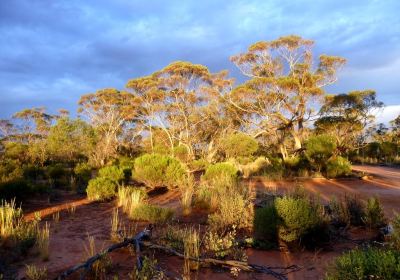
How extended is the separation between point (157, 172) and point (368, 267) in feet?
38.7

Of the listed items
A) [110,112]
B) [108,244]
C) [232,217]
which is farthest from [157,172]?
[110,112]

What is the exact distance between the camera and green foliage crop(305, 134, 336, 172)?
2002 centimetres

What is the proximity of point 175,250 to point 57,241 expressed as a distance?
2.56 m

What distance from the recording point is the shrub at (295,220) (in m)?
7.46

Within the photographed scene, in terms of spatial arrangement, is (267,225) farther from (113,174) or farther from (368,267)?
(113,174)

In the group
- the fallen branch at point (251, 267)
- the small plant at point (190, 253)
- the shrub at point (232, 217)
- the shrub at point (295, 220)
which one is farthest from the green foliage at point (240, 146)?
the fallen branch at point (251, 267)

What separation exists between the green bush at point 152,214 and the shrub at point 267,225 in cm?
233

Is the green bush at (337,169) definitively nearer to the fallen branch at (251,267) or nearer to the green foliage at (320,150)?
the green foliage at (320,150)

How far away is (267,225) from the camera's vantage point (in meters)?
7.65

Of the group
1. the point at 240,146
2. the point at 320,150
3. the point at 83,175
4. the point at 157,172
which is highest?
the point at 240,146

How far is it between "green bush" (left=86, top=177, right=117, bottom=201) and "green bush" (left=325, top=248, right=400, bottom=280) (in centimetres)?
1050

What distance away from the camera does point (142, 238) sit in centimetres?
703

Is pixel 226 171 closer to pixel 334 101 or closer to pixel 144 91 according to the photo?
pixel 334 101

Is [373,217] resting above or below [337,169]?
below
